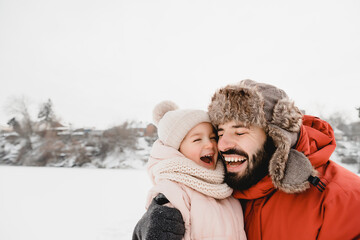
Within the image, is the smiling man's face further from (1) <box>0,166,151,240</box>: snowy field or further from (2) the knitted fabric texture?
(1) <box>0,166,151,240</box>: snowy field

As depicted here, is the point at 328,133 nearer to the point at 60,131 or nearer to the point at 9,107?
the point at 60,131

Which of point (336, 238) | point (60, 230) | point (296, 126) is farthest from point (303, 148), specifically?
point (60, 230)

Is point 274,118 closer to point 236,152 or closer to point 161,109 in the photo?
point 236,152

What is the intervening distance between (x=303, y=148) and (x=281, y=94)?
49 centimetres

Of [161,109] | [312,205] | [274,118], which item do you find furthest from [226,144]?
[161,109]

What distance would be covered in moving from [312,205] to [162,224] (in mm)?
1027

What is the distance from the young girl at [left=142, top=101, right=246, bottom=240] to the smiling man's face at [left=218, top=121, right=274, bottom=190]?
16 centimetres

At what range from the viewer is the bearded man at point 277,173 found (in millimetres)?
1414

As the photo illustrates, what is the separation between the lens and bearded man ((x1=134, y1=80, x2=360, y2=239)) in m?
1.41

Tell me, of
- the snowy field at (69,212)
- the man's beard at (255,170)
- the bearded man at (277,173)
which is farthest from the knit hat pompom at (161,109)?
the snowy field at (69,212)

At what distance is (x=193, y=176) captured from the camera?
185 cm

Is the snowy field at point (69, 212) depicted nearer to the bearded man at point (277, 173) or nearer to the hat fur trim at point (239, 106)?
the bearded man at point (277, 173)

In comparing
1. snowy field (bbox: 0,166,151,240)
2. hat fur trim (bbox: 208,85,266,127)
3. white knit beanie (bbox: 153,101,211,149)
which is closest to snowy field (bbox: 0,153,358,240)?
snowy field (bbox: 0,166,151,240)

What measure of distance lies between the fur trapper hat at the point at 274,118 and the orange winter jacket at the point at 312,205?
Answer: 12cm
